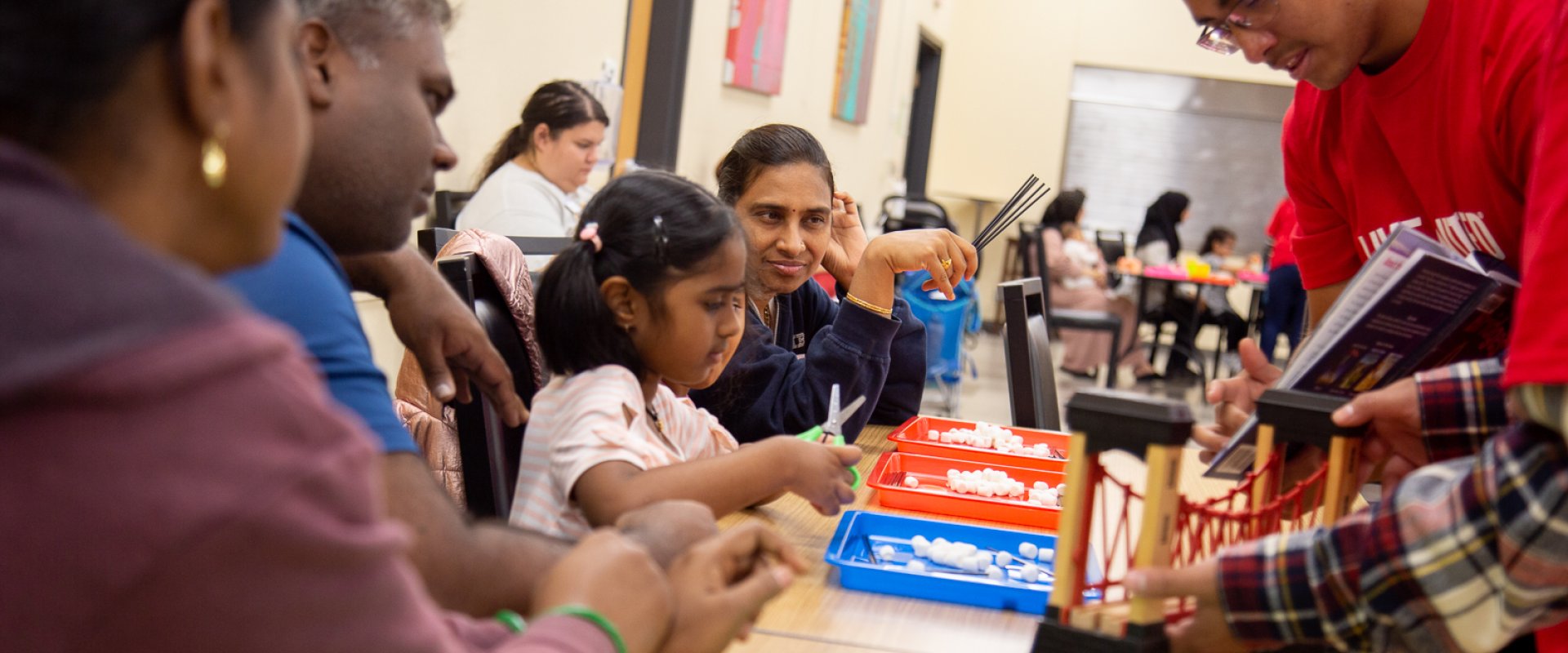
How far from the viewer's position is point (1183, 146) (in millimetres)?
10898

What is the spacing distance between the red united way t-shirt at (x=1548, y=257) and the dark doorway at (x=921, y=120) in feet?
32.8

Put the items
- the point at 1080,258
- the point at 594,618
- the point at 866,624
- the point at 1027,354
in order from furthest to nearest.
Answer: the point at 1080,258
the point at 1027,354
the point at 866,624
the point at 594,618

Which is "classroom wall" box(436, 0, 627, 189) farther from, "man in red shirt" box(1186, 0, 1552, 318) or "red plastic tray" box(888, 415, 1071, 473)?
"man in red shirt" box(1186, 0, 1552, 318)

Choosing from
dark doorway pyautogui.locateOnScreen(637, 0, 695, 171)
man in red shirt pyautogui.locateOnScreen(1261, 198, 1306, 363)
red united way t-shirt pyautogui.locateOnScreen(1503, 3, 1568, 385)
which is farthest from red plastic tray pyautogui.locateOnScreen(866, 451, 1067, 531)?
man in red shirt pyautogui.locateOnScreen(1261, 198, 1306, 363)

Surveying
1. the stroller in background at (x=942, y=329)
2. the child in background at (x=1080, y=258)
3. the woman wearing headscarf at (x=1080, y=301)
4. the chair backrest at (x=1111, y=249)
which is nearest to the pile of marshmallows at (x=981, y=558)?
the stroller in background at (x=942, y=329)

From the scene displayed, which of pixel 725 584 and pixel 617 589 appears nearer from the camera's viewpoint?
pixel 617 589

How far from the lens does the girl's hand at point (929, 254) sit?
1.84 meters

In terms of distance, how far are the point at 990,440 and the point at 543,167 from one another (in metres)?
2.30

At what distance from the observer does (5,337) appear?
1.40 feet

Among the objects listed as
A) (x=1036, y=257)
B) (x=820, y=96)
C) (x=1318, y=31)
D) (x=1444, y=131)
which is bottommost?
(x=1036, y=257)

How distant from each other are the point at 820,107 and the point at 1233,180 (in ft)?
17.2

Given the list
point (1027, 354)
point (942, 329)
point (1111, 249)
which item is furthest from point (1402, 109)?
point (1111, 249)

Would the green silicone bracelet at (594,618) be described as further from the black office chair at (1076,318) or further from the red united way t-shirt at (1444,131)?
the black office chair at (1076,318)

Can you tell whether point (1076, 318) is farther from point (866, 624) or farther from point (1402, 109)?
point (866, 624)
